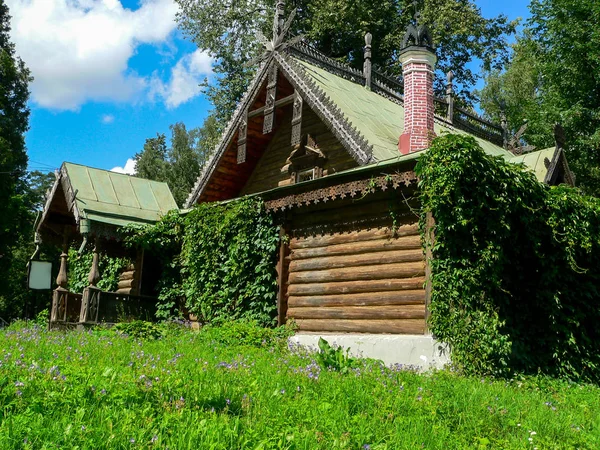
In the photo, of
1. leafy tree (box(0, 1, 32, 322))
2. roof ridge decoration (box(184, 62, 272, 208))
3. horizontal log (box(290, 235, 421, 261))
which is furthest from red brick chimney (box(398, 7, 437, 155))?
leafy tree (box(0, 1, 32, 322))

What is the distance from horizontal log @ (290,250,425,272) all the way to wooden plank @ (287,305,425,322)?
85cm

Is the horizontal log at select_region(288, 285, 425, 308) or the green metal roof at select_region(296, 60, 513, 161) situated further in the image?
the green metal roof at select_region(296, 60, 513, 161)

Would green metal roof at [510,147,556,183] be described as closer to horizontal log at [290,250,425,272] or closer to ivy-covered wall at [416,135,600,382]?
ivy-covered wall at [416,135,600,382]

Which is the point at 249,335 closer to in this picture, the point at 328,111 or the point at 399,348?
the point at 399,348

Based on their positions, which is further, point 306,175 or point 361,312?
point 306,175

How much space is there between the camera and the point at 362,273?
11.8m

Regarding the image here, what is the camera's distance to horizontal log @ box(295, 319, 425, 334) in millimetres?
10836

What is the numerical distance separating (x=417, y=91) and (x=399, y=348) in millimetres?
8712

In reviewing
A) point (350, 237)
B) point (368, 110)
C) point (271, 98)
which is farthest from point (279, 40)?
point (350, 237)

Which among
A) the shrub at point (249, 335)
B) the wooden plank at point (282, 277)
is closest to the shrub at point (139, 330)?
the shrub at point (249, 335)

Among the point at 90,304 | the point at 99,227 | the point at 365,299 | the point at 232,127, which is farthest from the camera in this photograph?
the point at 232,127

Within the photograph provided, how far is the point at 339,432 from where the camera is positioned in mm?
4918

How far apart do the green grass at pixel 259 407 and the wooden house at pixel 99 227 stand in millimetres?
6967

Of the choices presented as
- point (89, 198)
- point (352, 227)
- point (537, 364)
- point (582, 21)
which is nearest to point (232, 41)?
point (582, 21)
